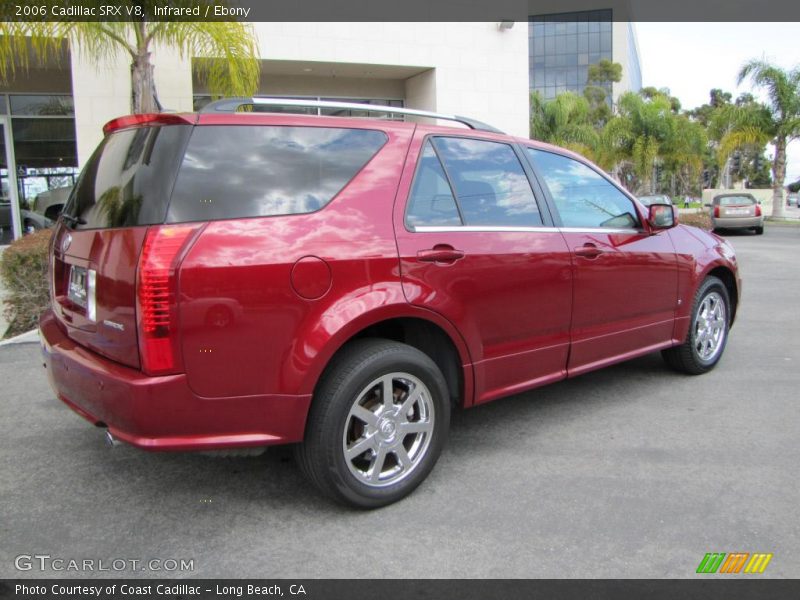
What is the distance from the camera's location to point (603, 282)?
4.29 meters

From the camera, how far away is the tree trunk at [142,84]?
360 inches

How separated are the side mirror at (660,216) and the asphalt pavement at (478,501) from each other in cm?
122

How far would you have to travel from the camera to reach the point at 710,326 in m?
5.41

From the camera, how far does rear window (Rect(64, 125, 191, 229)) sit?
2.79 metres

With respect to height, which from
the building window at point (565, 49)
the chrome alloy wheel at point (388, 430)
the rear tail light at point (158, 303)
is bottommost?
the chrome alloy wheel at point (388, 430)

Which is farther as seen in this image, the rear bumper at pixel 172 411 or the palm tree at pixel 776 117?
the palm tree at pixel 776 117

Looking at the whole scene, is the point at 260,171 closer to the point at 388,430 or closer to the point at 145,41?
the point at 388,430

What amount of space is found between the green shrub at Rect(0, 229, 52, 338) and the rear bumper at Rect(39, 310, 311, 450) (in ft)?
15.4

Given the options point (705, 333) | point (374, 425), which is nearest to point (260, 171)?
point (374, 425)

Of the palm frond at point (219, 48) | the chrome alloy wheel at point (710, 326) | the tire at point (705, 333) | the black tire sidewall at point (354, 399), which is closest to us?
the black tire sidewall at point (354, 399)

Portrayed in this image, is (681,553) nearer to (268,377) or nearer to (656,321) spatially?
(268,377)

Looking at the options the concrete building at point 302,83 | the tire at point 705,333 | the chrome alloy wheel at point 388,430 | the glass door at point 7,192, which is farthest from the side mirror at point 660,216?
the glass door at point 7,192
